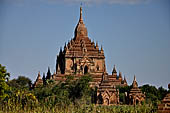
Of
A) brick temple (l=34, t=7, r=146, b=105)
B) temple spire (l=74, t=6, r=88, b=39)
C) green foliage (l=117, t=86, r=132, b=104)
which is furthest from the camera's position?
temple spire (l=74, t=6, r=88, b=39)

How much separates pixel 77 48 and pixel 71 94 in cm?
1635

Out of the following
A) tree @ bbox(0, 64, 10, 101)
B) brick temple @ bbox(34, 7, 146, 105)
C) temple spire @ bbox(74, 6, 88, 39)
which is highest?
temple spire @ bbox(74, 6, 88, 39)

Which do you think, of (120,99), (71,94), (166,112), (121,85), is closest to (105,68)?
(121,85)

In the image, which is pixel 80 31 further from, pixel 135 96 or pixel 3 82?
pixel 3 82

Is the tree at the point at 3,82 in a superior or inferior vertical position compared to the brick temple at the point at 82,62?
inferior

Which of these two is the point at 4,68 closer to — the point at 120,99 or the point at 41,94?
the point at 41,94

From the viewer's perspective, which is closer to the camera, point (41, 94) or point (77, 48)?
point (41, 94)

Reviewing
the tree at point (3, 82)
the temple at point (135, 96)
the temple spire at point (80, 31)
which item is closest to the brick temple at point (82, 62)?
the temple spire at point (80, 31)

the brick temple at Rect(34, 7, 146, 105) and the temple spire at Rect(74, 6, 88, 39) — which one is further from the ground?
the temple spire at Rect(74, 6, 88, 39)

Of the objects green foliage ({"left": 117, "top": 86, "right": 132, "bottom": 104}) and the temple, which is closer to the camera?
the temple

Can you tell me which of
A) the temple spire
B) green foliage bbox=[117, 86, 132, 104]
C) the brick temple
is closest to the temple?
green foliage bbox=[117, 86, 132, 104]

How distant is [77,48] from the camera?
57.1 metres

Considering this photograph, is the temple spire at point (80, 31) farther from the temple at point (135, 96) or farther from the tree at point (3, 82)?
the tree at point (3, 82)

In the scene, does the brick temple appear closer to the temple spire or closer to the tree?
the temple spire
